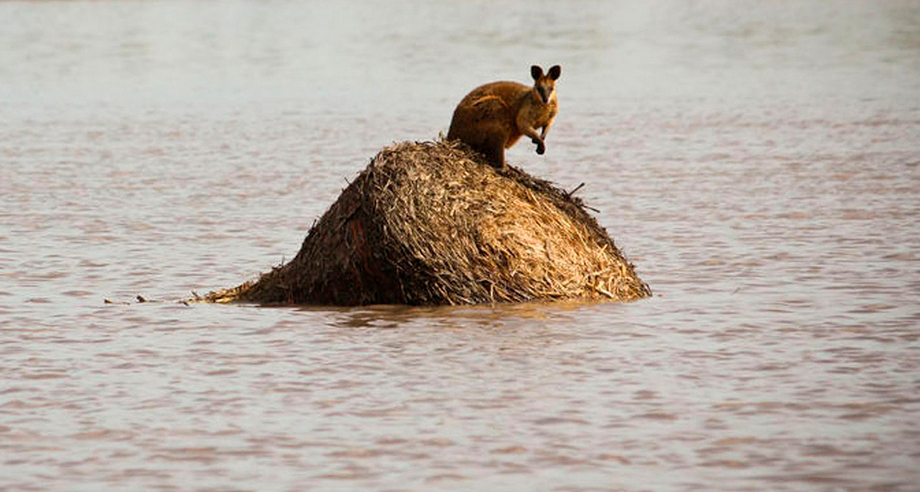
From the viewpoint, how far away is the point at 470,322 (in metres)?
13.0

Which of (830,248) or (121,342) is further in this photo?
(830,248)

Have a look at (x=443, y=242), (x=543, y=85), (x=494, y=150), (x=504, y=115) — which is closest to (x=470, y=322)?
(x=443, y=242)

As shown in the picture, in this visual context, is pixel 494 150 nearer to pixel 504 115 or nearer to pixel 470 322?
pixel 504 115

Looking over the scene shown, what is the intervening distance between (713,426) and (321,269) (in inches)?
187

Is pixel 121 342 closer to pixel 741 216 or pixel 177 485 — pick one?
pixel 177 485

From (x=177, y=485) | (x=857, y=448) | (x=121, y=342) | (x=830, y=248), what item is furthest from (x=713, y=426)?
(x=830, y=248)

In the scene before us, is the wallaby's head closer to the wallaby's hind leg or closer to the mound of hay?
the wallaby's hind leg

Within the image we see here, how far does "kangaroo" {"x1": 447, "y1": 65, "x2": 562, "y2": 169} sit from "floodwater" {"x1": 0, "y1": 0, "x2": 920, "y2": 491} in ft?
4.68

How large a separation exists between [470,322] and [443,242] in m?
0.75

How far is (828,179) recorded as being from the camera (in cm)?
2342

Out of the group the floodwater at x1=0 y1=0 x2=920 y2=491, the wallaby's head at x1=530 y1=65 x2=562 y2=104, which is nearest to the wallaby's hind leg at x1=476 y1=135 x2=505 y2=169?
the wallaby's head at x1=530 y1=65 x2=562 y2=104

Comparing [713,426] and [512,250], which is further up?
[512,250]

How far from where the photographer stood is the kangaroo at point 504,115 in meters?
13.5

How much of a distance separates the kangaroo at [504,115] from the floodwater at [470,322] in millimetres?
1427
